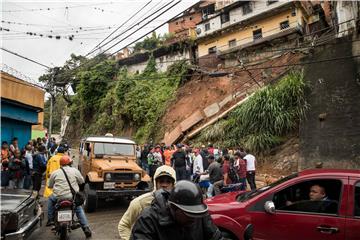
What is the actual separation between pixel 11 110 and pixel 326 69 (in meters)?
14.2

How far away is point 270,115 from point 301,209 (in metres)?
12.2

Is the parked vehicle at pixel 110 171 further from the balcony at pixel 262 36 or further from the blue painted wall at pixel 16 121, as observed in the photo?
the balcony at pixel 262 36

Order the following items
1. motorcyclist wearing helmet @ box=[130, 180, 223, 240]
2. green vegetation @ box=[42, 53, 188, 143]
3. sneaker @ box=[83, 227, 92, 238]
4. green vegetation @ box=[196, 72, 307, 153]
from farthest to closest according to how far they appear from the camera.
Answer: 1. green vegetation @ box=[42, 53, 188, 143]
2. green vegetation @ box=[196, 72, 307, 153]
3. sneaker @ box=[83, 227, 92, 238]
4. motorcyclist wearing helmet @ box=[130, 180, 223, 240]

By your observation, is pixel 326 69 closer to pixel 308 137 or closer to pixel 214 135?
pixel 308 137

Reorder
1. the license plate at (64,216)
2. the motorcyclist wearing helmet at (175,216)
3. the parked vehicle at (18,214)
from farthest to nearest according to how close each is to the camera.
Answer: the license plate at (64,216), the parked vehicle at (18,214), the motorcyclist wearing helmet at (175,216)

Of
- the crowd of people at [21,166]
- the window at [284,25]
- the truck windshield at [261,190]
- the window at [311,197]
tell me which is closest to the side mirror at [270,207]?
the window at [311,197]

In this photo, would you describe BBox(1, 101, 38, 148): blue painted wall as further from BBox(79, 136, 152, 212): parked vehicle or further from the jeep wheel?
the jeep wheel

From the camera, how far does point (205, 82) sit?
2739cm

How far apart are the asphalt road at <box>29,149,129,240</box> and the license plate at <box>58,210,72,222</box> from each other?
89 centimetres

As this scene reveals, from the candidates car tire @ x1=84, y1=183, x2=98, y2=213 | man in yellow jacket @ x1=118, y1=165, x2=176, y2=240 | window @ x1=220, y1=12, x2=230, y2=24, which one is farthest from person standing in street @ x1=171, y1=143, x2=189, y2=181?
window @ x1=220, y1=12, x2=230, y2=24

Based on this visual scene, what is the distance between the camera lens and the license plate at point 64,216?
6.57 meters

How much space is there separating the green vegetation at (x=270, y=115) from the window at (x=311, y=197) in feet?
37.5

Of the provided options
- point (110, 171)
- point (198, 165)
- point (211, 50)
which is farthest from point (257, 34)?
point (110, 171)

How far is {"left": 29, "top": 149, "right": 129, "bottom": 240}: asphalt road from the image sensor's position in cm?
740
